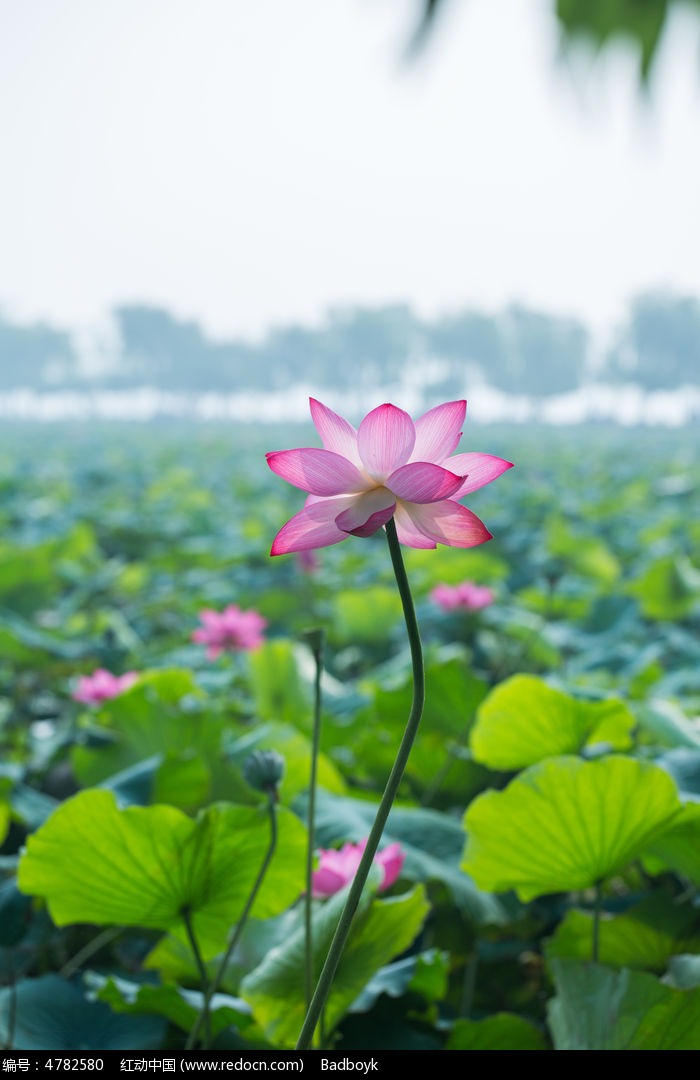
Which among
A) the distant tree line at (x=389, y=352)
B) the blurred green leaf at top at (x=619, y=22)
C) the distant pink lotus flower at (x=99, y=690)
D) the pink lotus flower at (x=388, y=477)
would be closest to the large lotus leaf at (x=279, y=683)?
the distant pink lotus flower at (x=99, y=690)

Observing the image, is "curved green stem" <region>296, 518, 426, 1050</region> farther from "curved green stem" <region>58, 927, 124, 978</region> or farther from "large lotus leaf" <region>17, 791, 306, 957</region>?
"curved green stem" <region>58, 927, 124, 978</region>

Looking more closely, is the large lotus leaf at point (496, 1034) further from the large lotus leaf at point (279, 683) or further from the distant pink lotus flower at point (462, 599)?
the distant pink lotus flower at point (462, 599)

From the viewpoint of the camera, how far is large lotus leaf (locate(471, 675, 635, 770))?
790 millimetres

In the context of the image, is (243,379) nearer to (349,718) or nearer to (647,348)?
(647,348)

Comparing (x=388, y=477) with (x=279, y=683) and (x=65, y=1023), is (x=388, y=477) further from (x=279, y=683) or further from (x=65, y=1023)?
(x=279, y=683)

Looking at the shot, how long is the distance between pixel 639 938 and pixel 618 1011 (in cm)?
16

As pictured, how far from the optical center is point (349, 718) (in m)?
1.27

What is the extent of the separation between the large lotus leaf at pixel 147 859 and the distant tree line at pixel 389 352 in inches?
1810

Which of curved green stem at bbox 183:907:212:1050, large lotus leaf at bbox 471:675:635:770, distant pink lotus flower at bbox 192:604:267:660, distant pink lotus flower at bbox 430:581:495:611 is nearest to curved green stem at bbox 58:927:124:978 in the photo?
curved green stem at bbox 183:907:212:1050

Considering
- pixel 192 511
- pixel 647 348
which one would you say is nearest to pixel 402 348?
pixel 647 348

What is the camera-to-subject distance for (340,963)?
1.98ft

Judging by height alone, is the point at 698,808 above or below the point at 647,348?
below
